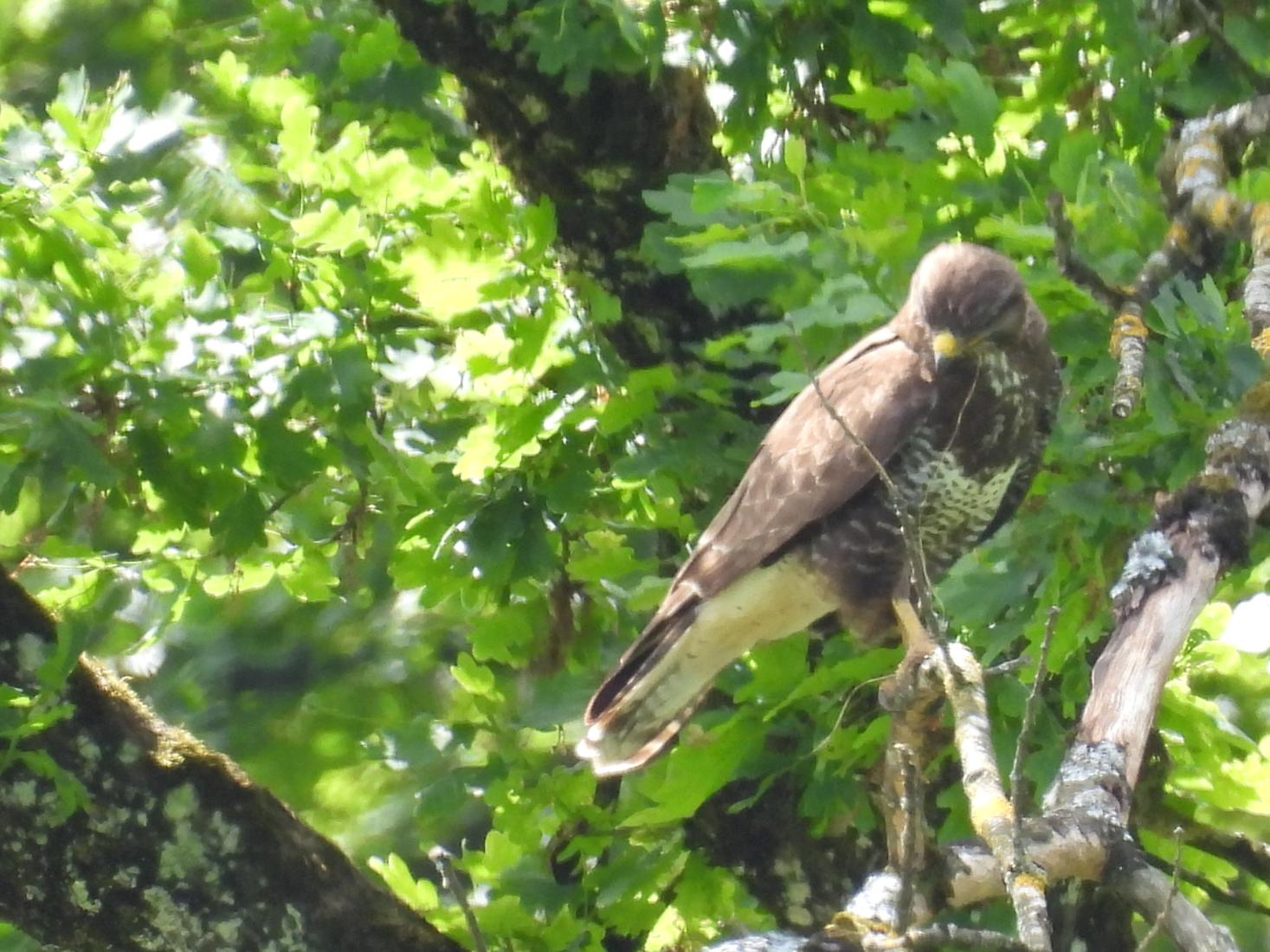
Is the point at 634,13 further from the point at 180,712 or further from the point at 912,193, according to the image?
the point at 180,712

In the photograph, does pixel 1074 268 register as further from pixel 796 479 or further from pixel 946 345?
pixel 796 479

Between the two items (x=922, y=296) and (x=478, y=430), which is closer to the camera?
(x=922, y=296)

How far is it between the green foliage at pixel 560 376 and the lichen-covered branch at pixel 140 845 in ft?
0.34

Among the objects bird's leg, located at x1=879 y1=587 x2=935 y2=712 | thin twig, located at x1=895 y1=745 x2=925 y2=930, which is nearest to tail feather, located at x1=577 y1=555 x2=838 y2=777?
bird's leg, located at x1=879 y1=587 x2=935 y2=712


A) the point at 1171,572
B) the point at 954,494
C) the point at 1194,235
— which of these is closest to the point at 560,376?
the point at 954,494

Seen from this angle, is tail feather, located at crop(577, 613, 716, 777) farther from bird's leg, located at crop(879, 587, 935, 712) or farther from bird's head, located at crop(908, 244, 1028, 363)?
bird's head, located at crop(908, 244, 1028, 363)

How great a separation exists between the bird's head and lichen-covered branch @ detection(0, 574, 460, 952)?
157 cm

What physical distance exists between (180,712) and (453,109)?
1840mm

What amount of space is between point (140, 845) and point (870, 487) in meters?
1.53

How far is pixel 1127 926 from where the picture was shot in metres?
3.56

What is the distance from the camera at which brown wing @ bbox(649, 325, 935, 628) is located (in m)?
3.06

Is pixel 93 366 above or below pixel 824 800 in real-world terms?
above

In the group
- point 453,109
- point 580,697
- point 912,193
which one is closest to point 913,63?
point 912,193

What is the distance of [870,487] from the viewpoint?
3209 mm
